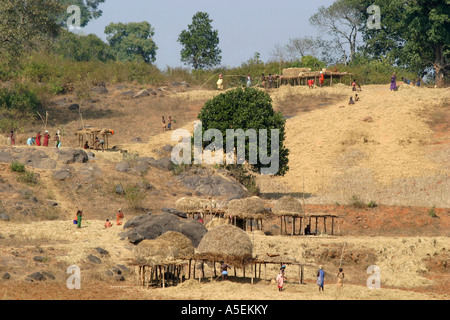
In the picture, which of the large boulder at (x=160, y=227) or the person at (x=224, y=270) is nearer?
the person at (x=224, y=270)

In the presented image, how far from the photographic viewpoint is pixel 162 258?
26.4 meters

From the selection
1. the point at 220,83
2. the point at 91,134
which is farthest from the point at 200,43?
the point at 91,134

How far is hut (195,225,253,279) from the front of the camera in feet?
88.2

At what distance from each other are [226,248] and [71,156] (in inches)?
695

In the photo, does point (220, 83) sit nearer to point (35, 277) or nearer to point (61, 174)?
point (61, 174)

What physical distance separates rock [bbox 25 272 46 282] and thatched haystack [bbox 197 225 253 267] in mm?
5863

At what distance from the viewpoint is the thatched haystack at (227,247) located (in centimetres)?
2691

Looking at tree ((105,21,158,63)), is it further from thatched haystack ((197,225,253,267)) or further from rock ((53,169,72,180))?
thatched haystack ((197,225,253,267))

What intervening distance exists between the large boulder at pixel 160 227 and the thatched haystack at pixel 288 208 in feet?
16.4

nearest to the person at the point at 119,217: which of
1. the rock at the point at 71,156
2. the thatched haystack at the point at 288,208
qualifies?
the thatched haystack at the point at 288,208

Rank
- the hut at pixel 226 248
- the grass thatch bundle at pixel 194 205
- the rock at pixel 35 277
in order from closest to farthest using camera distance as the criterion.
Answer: the rock at pixel 35 277, the hut at pixel 226 248, the grass thatch bundle at pixel 194 205

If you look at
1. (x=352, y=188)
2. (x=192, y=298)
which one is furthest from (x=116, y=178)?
(x=192, y=298)

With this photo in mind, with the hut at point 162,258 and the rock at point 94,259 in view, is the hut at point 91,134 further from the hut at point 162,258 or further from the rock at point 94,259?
the hut at point 162,258
